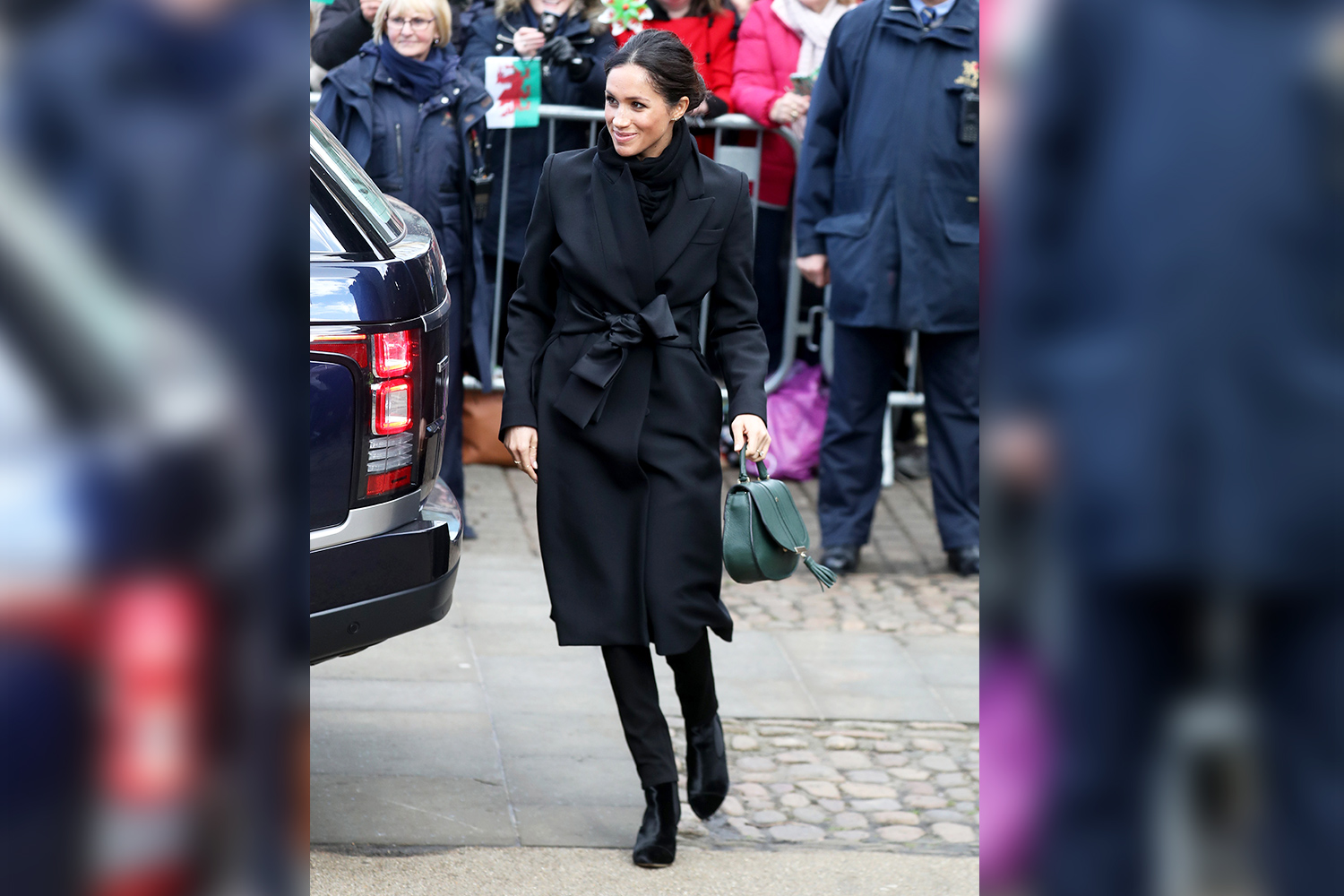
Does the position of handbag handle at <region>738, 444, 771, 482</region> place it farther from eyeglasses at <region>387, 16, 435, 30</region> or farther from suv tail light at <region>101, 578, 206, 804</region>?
eyeglasses at <region>387, 16, 435, 30</region>

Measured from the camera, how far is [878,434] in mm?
6883

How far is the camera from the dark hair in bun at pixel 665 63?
12.4ft

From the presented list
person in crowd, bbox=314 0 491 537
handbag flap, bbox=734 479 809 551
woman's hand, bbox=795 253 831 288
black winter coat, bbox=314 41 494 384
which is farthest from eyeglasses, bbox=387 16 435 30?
handbag flap, bbox=734 479 809 551

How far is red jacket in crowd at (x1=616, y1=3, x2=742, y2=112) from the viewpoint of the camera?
7879 mm

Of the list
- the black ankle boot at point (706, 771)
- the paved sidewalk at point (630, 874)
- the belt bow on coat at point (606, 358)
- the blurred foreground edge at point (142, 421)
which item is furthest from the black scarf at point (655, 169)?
the blurred foreground edge at point (142, 421)

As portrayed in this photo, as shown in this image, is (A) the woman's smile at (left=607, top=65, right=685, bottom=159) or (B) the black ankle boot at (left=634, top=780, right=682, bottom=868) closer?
(A) the woman's smile at (left=607, top=65, right=685, bottom=159)

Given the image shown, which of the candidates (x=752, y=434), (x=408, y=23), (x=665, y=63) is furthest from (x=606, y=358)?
(x=408, y=23)

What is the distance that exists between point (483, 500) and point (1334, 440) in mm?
6784

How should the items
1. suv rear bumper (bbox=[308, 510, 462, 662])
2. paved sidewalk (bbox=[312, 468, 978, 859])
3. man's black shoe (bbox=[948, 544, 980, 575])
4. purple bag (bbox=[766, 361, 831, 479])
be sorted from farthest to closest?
purple bag (bbox=[766, 361, 831, 479]) → man's black shoe (bbox=[948, 544, 980, 575]) → paved sidewalk (bbox=[312, 468, 978, 859]) → suv rear bumper (bbox=[308, 510, 462, 662])

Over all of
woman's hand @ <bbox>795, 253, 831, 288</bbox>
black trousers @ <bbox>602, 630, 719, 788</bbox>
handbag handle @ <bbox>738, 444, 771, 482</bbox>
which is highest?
woman's hand @ <bbox>795, 253, 831, 288</bbox>

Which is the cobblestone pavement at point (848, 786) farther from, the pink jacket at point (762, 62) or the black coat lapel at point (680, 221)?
the pink jacket at point (762, 62)

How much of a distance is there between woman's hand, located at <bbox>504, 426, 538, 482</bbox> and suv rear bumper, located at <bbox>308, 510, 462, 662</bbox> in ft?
0.81

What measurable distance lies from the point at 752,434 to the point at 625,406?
0.31 meters

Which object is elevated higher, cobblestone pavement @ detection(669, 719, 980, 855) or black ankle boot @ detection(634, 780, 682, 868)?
black ankle boot @ detection(634, 780, 682, 868)
